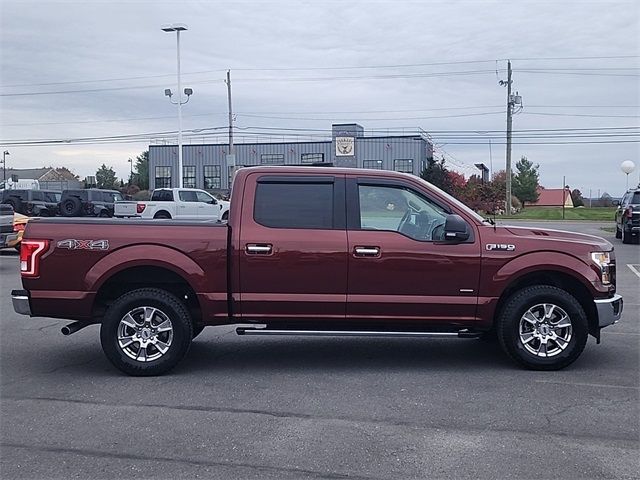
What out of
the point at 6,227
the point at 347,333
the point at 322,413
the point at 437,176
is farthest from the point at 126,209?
the point at 322,413

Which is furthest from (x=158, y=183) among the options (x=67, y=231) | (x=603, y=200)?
(x=67, y=231)

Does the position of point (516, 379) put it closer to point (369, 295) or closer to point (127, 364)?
point (369, 295)

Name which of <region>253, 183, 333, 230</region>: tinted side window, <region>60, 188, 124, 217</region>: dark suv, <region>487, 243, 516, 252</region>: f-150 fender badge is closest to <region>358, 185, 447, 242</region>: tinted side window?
<region>253, 183, 333, 230</region>: tinted side window

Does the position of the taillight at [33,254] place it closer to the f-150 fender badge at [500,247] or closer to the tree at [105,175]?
the f-150 fender badge at [500,247]

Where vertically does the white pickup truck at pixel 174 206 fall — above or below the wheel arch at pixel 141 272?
above

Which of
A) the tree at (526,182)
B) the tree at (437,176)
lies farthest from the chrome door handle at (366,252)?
the tree at (526,182)

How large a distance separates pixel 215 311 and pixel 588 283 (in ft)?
11.9

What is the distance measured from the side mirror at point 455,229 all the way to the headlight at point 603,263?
1293mm

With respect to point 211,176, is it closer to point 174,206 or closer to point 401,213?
point 174,206

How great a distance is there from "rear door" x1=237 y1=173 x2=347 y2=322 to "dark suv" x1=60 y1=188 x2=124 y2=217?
28.6 meters

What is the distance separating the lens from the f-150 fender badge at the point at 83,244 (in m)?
6.71

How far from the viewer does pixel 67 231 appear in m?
6.73

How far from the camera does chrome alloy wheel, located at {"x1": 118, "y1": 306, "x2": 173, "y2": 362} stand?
22.2ft

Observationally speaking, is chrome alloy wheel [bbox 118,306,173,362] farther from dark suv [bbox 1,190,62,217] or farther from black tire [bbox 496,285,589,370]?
dark suv [bbox 1,190,62,217]
